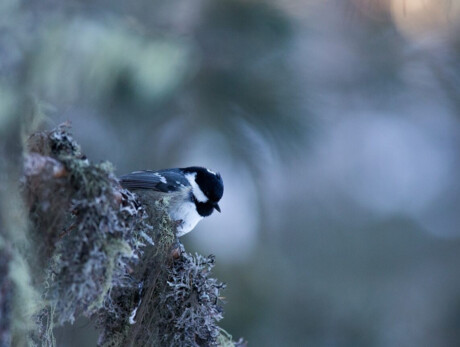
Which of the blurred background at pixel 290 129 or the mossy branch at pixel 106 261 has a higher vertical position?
the blurred background at pixel 290 129

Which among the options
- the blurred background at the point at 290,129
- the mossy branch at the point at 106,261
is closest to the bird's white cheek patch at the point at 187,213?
the blurred background at the point at 290,129

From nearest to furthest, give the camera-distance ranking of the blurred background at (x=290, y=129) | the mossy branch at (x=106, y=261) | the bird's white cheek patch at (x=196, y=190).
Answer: the mossy branch at (x=106, y=261), the blurred background at (x=290, y=129), the bird's white cheek patch at (x=196, y=190)

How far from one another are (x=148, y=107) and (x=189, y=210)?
756mm

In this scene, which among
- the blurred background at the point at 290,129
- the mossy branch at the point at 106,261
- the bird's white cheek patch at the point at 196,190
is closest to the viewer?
the mossy branch at the point at 106,261

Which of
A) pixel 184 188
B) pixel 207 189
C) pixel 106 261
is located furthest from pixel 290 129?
pixel 106 261

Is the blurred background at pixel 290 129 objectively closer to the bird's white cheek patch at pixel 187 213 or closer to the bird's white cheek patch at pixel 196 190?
the bird's white cheek patch at pixel 196 190

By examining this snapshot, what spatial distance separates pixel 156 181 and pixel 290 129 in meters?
1.18

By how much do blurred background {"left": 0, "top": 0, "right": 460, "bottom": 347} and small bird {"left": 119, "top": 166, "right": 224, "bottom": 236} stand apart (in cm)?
45

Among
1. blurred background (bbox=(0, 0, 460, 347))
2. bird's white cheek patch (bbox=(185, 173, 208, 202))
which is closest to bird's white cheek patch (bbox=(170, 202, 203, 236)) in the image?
bird's white cheek patch (bbox=(185, 173, 208, 202))

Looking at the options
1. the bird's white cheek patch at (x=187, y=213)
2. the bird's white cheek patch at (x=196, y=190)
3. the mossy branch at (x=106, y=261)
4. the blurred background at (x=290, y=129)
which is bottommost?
the mossy branch at (x=106, y=261)

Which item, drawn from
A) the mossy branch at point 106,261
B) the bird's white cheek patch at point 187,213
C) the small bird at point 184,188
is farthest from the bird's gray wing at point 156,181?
the mossy branch at point 106,261

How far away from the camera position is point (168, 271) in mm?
1967

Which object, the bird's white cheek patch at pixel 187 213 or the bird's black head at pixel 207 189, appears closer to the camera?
the bird's white cheek patch at pixel 187 213

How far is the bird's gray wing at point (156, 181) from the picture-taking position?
10.9ft
